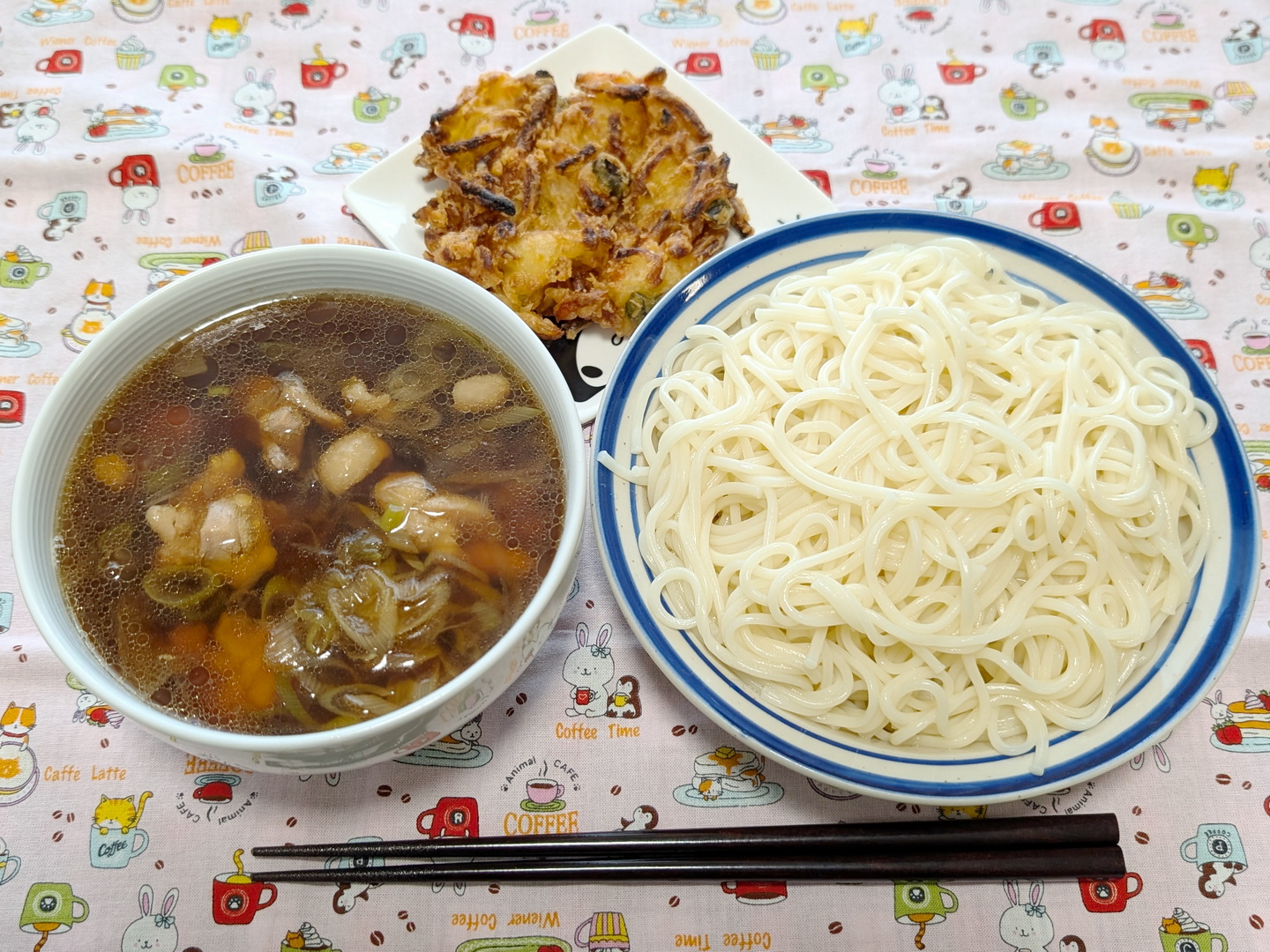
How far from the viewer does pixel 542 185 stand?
264 cm

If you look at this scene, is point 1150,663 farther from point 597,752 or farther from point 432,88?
point 432,88

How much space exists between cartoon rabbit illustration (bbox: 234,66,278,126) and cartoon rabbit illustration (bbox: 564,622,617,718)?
95.8 inches

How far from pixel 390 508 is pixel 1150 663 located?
187cm

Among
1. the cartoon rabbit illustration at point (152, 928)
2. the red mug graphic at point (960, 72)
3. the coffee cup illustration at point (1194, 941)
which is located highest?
the red mug graphic at point (960, 72)

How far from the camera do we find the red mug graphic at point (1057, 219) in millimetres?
2961

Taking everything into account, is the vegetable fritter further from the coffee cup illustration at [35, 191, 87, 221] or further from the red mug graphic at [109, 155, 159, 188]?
the coffee cup illustration at [35, 191, 87, 221]

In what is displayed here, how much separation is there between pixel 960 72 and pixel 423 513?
9.82ft

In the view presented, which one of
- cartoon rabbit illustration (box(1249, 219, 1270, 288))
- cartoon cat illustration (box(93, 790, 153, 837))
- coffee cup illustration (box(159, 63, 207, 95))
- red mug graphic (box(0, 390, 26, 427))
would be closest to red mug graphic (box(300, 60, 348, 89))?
coffee cup illustration (box(159, 63, 207, 95))

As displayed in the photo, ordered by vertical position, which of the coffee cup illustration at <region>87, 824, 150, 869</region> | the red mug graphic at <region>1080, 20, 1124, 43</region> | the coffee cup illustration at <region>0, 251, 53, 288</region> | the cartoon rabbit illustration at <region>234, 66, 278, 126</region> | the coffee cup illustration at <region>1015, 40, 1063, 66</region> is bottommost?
the coffee cup illustration at <region>87, 824, 150, 869</region>

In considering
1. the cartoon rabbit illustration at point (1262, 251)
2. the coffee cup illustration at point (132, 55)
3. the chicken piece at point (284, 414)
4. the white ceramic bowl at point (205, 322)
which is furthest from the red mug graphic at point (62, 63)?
the cartoon rabbit illustration at point (1262, 251)

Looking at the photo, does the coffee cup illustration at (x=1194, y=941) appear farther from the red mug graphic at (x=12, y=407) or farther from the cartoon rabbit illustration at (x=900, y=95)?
the red mug graphic at (x=12, y=407)

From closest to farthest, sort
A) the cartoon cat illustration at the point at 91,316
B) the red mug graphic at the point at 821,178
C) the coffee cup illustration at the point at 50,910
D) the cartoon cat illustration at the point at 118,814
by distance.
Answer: the coffee cup illustration at the point at 50,910 → the cartoon cat illustration at the point at 118,814 → the cartoon cat illustration at the point at 91,316 → the red mug graphic at the point at 821,178

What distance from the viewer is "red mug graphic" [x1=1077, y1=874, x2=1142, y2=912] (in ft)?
6.51

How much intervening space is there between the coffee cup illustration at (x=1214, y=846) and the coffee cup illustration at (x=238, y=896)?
7.67 feet
